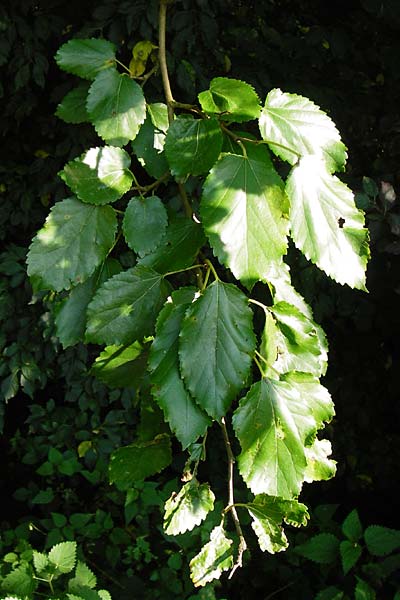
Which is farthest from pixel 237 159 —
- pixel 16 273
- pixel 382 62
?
pixel 16 273

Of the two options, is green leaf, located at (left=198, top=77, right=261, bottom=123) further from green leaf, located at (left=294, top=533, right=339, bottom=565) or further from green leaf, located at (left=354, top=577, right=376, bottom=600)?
green leaf, located at (left=294, top=533, right=339, bottom=565)

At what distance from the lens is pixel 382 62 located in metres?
2.48

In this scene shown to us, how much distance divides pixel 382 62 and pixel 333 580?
6.85ft

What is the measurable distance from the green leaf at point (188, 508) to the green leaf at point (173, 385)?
0.17 metres

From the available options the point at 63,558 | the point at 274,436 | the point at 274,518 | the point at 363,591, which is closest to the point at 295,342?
the point at 274,436

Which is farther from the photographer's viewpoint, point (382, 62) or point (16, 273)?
point (16, 273)

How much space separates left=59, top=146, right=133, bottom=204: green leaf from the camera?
0.90m

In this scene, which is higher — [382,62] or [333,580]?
[382,62]

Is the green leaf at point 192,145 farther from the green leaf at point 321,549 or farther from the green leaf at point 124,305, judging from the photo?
the green leaf at point 321,549

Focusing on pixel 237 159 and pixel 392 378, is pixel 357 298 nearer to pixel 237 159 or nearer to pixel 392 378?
pixel 392 378

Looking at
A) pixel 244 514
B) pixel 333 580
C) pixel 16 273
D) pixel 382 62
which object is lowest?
pixel 333 580

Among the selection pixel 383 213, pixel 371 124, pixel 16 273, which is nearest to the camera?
pixel 383 213

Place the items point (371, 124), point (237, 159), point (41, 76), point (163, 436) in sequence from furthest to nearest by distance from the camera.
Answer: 1. point (371, 124)
2. point (41, 76)
3. point (163, 436)
4. point (237, 159)

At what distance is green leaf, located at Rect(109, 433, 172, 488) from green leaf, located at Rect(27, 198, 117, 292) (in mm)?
268
